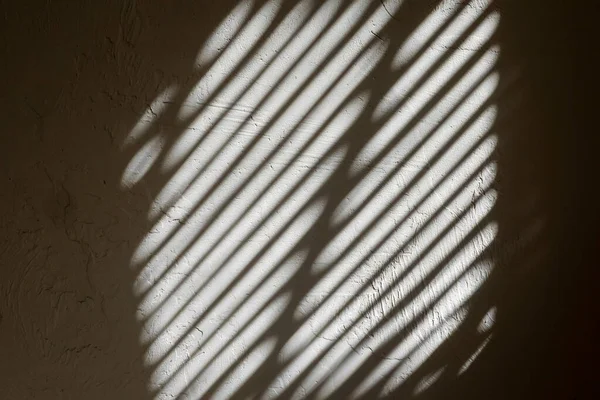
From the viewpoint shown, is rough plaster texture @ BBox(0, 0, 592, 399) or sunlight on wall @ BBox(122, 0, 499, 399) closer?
rough plaster texture @ BBox(0, 0, 592, 399)

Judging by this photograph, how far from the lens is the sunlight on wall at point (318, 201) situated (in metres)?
1.63

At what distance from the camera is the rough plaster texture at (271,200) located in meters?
1.53

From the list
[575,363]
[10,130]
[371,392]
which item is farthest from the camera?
[575,363]

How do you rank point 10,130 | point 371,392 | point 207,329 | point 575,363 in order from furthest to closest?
1. point 575,363
2. point 371,392
3. point 207,329
4. point 10,130

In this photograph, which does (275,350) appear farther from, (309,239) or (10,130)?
(10,130)

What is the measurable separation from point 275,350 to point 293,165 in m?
0.52

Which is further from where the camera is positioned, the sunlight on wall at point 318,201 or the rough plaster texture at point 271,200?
the sunlight on wall at point 318,201

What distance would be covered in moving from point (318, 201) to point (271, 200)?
0.14 m

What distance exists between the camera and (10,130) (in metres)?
1.50

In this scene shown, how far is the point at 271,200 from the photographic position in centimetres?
170

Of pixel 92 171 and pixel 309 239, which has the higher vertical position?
pixel 309 239

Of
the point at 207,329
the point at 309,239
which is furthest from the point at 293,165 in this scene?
the point at 207,329

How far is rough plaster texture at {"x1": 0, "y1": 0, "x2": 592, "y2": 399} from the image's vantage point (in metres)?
1.53

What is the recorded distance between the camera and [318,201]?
5.70 ft
